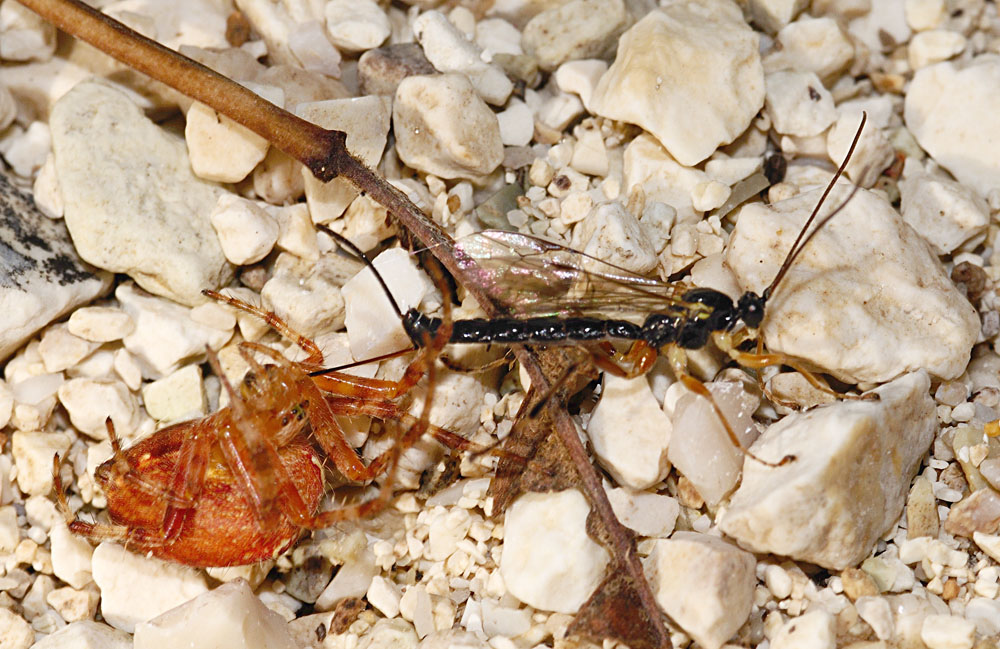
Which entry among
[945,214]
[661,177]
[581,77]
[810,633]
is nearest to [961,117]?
[945,214]

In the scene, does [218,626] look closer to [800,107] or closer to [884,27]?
[800,107]

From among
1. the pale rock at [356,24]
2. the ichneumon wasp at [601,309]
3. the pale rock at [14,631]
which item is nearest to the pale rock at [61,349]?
the pale rock at [14,631]

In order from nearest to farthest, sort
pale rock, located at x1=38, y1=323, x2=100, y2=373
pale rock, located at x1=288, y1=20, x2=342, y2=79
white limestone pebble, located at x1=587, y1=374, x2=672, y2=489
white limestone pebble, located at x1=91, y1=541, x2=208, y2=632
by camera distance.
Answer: white limestone pebble, located at x1=587, y1=374, x2=672, y2=489, white limestone pebble, located at x1=91, y1=541, x2=208, y2=632, pale rock, located at x1=38, y1=323, x2=100, y2=373, pale rock, located at x1=288, y1=20, x2=342, y2=79

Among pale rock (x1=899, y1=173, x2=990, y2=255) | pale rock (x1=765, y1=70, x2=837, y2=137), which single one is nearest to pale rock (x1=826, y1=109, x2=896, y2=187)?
pale rock (x1=765, y1=70, x2=837, y2=137)

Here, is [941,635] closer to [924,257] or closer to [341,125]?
[924,257]

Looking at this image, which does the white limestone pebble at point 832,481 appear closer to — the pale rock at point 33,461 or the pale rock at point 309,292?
the pale rock at point 309,292

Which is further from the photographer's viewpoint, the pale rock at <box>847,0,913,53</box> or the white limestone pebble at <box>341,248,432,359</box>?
the pale rock at <box>847,0,913,53</box>

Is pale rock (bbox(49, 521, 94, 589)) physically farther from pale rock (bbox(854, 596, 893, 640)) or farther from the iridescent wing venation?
pale rock (bbox(854, 596, 893, 640))
